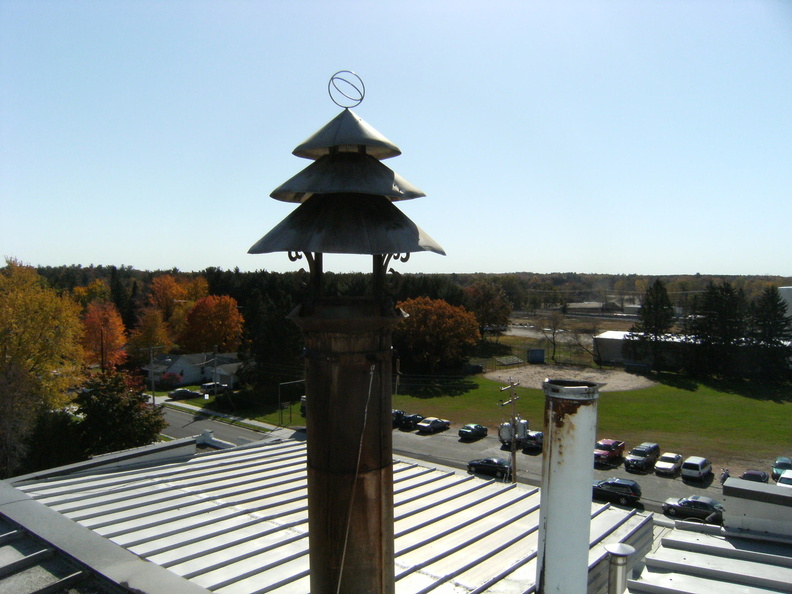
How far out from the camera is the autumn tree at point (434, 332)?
149 feet

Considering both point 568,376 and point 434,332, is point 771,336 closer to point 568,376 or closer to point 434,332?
point 568,376

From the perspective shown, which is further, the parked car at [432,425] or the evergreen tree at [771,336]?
the evergreen tree at [771,336]

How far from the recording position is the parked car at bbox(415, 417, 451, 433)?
3161 cm

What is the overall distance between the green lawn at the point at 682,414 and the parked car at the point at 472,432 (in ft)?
7.38

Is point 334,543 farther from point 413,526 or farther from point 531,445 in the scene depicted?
point 531,445

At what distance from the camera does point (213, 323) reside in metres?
50.9

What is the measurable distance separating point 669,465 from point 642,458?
1.18 meters

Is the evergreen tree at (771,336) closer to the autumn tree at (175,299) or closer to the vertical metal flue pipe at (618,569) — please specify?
the vertical metal flue pipe at (618,569)

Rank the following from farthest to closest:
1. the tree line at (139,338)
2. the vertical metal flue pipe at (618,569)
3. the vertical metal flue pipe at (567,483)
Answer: the tree line at (139,338), the vertical metal flue pipe at (618,569), the vertical metal flue pipe at (567,483)

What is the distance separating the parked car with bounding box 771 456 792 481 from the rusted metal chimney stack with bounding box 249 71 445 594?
26.8 meters

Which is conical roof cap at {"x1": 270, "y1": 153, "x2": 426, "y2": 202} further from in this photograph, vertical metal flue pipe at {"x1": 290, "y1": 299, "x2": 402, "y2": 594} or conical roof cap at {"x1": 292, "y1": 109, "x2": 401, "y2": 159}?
vertical metal flue pipe at {"x1": 290, "y1": 299, "x2": 402, "y2": 594}

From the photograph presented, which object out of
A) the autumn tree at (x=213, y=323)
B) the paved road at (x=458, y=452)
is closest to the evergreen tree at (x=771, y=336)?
the paved road at (x=458, y=452)

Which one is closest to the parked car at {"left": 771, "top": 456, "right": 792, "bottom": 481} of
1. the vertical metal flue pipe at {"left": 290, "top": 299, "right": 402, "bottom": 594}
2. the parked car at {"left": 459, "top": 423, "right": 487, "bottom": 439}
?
the parked car at {"left": 459, "top": 423, "right": 487, "bottom": 439}

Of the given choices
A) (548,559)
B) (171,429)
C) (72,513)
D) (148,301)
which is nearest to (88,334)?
(171,429)
